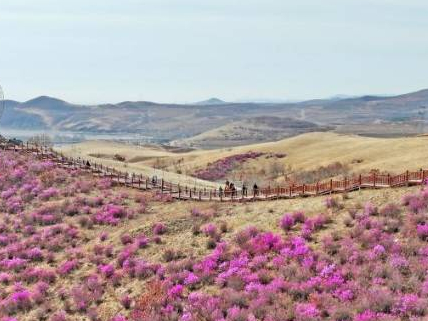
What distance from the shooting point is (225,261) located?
28.1 meters

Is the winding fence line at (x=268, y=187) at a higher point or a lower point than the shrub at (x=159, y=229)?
higher

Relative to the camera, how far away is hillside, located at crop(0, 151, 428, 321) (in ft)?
74.2

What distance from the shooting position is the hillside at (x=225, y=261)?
22625mm

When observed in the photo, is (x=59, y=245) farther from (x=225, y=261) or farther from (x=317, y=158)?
(x=317, y=158)

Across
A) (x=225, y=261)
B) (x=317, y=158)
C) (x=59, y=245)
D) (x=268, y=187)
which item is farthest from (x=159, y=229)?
(x=317, y=158)

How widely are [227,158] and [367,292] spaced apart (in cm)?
11134

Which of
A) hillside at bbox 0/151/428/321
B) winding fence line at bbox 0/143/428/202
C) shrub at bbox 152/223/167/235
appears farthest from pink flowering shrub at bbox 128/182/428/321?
shrub at bbox 152/223/167/235

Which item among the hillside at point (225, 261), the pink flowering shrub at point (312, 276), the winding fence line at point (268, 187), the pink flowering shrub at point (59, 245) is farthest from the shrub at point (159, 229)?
the winding fence line at point (268, 187)

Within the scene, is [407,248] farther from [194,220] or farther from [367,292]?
[194,220]

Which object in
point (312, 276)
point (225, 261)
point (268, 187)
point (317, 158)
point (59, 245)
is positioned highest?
point (268, 187)

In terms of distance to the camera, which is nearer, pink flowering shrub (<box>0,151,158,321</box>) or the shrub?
pink flowering shrub (<box>0,151,158,321</box>)

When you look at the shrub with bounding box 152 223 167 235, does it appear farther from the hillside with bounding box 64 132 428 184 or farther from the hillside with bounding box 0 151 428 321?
the hillside with bounding box 64 132 428 184

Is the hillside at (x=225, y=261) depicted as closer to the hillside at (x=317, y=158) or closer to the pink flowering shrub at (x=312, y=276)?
the pink flowering shrub at (x=312, y=276)

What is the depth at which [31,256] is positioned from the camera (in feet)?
113
